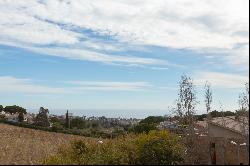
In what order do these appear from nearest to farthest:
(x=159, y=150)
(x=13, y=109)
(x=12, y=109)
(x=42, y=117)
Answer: (x=159, y=150)
(x=42, y=117)
(x=12, y=109)
(x=13, y=109)

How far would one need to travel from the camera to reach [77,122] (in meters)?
79.3

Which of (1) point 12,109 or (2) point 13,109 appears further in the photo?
(2) point 13,109

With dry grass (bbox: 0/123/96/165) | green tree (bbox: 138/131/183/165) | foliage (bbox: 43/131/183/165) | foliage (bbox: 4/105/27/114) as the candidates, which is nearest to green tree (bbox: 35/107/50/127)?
foliage (bbox: 4/105/27/114)

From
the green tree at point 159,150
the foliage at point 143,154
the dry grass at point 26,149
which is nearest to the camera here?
the foliage at point 143,154

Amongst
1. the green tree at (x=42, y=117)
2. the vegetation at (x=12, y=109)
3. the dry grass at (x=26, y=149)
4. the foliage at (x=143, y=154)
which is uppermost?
the vegetation at (x=12, y=109)

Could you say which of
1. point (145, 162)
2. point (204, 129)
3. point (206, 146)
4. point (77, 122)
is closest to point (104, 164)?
point (145, 162)

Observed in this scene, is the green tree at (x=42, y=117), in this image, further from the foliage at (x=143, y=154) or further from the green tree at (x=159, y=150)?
the green tree at (x=159, y=150)

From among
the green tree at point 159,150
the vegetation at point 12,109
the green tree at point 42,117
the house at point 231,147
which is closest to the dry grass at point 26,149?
the green tree at point 159,150

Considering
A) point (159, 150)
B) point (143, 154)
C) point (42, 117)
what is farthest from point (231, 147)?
point (42, 117)

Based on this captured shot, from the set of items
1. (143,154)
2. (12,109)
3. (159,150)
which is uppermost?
(12,109)

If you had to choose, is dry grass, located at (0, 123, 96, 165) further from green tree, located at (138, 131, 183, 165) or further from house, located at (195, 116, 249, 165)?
house, located at (195, 116, 249, 165)

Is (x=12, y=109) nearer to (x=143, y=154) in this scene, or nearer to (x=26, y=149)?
(x=26, y=149)

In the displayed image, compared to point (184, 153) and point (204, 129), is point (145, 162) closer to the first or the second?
point (184, 153)

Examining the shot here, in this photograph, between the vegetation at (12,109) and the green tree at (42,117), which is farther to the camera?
the vegetation at (12,109)
